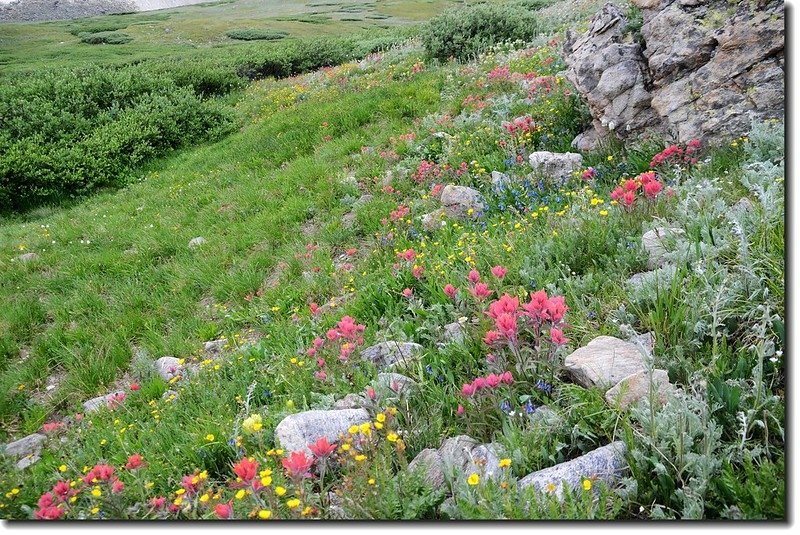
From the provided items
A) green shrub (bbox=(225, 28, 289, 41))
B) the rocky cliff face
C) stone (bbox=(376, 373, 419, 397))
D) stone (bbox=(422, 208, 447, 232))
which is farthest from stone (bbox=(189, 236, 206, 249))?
green shrub (bbox=(225, 28, 289, 41))

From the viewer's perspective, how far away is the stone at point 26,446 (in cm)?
495

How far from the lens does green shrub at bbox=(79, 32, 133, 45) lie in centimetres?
4662

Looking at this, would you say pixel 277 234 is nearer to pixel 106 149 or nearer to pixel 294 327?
pixel 294 327

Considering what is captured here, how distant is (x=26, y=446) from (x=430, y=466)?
445cm

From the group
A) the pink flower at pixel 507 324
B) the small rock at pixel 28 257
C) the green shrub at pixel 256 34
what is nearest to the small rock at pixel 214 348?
the pink flower at pixel 507 324

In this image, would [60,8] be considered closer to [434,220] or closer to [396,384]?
[434,220]

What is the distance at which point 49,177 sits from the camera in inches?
547

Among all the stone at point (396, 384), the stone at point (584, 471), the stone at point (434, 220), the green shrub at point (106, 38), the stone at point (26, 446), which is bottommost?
the stone at point (26, 446)

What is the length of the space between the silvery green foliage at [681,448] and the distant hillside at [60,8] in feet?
367

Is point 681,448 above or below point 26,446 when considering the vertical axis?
above

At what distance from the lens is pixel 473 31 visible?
1691cm

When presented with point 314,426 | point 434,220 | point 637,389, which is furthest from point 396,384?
point 434,220

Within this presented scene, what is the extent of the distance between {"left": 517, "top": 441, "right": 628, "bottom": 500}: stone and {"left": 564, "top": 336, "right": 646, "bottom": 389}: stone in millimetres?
418

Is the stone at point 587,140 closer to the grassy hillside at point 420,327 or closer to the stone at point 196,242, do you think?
the grassy hillside at point 420,327
